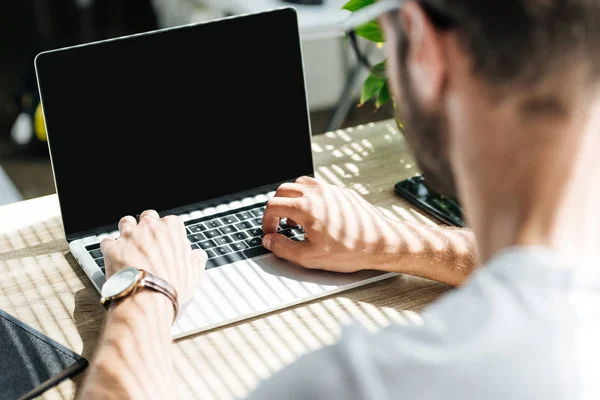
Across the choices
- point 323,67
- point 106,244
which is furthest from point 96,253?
point 323,67

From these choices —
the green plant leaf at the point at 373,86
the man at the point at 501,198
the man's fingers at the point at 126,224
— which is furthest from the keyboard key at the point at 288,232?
the man at the point at 501,198

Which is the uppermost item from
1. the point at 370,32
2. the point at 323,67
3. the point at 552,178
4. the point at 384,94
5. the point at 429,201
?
the point at 552,178

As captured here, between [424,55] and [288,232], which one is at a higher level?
[424,55]

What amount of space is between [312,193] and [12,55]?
3.56 meters

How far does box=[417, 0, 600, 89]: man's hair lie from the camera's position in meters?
0.59

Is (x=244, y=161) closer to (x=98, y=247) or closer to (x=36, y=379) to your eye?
(x=98, y=247)

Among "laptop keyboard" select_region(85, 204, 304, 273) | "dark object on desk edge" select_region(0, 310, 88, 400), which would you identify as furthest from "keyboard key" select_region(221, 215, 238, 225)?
"dark object on desk edge" select_region(0, 310, 88, 400)

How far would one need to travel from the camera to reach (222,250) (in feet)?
3.89

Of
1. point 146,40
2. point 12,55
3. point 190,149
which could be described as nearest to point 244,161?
point 190,149

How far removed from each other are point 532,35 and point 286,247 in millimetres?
610

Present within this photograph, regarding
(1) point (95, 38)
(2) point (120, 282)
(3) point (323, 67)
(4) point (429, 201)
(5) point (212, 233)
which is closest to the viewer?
(2) point (120, 282)

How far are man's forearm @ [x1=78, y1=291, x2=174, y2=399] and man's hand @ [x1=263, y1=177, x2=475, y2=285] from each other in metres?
0.23

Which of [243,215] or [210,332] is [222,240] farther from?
[210,332]

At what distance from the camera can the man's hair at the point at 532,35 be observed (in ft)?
1.93
